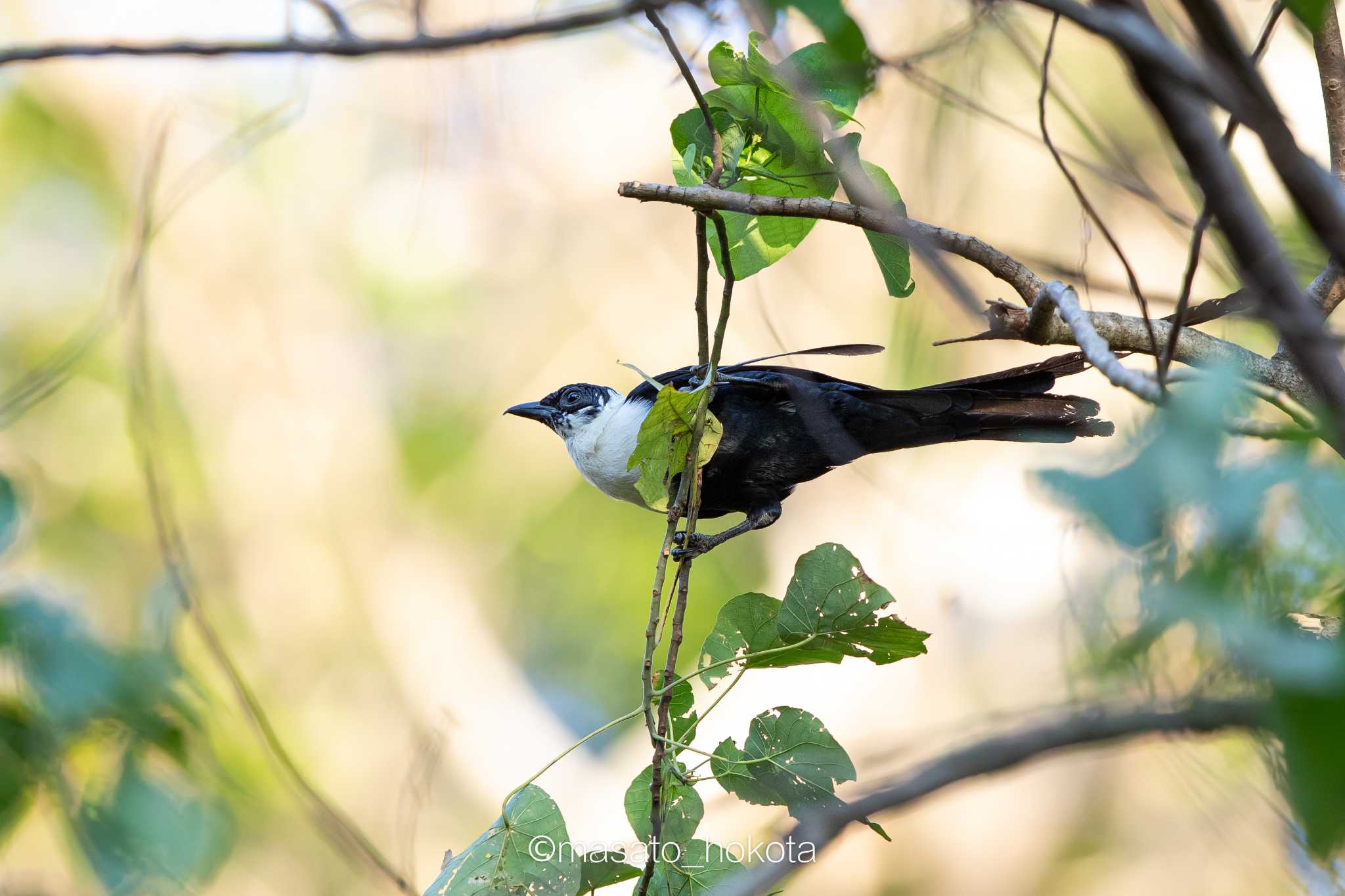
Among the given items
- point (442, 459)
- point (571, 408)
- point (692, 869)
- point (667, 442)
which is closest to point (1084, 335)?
point (667, 442)

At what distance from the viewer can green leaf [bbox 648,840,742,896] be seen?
2006 millimetres

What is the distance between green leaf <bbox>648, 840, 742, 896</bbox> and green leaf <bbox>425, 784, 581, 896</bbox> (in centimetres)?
16

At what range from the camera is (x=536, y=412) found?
4.18 metres

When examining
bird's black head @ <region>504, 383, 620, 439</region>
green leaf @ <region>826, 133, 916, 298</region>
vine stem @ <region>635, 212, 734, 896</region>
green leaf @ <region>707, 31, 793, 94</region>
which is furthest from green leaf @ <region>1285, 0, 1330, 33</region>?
bird's black head @ <region>504, 383, 620, 439</region>

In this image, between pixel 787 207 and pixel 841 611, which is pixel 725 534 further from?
pixel 787 207

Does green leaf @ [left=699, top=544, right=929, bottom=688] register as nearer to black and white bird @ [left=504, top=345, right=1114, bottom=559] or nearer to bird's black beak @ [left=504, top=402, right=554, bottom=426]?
black and white bird @ [left=504, top=345, right=1114, bottom=559]

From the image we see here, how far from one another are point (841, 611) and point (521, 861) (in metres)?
0.78

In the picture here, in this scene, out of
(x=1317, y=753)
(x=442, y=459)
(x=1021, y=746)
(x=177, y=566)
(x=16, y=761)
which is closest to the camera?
(x=1317, y=753)

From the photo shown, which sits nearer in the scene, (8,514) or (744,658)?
(8,514)

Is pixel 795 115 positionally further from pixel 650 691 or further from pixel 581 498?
→ pixel 581 498

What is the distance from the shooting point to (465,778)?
802 cm

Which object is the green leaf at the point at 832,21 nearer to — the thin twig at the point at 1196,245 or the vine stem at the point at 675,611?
the thin twig at the point at 1196,245

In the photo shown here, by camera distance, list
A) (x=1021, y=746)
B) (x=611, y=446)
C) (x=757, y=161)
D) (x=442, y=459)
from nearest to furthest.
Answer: (x=1021, y=746) → (x=757, y=161) → (x=611, y=446) → (x=442, y=459)

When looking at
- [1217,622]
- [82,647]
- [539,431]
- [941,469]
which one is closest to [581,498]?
[539,431]
